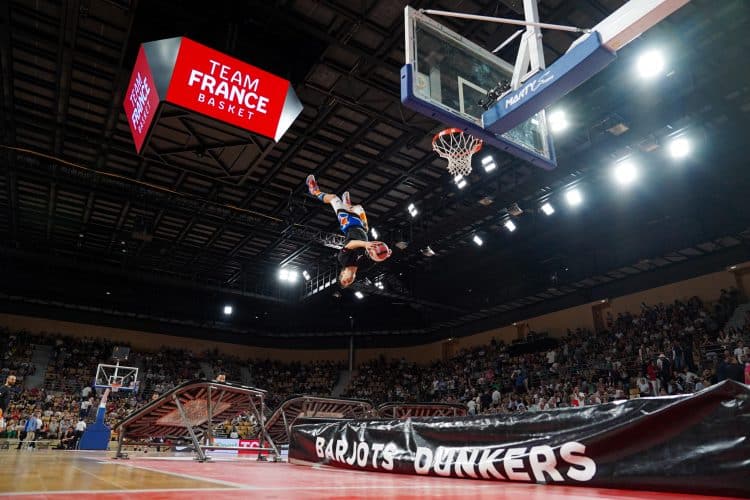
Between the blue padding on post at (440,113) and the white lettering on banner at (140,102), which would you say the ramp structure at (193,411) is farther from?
the blue padding on post at (440,113)

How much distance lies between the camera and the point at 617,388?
14703mm

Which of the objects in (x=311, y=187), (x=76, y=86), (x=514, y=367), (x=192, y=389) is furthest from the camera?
(x=514, y=367)

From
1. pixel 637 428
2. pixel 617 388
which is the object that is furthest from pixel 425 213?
pixel 637 428

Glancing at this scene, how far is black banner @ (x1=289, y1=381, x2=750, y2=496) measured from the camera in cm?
266

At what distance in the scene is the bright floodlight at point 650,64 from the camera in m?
9.53

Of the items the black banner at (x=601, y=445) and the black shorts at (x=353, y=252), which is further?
the black shorts at (x=353, y=252)

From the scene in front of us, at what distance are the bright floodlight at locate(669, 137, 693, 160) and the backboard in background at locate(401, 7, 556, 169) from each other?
24.9 feet

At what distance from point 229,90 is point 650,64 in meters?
8.57

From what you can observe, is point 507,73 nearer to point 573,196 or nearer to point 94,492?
point 94,492

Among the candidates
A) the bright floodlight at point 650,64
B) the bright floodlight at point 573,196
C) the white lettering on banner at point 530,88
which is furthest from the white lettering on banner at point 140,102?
the bright floodlight at point 573,196

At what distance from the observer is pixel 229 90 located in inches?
307

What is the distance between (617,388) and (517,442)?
43.2 ft

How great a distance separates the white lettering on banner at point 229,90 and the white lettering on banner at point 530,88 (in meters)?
4.69

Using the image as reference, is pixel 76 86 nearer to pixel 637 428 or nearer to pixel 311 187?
pixel 311 187
